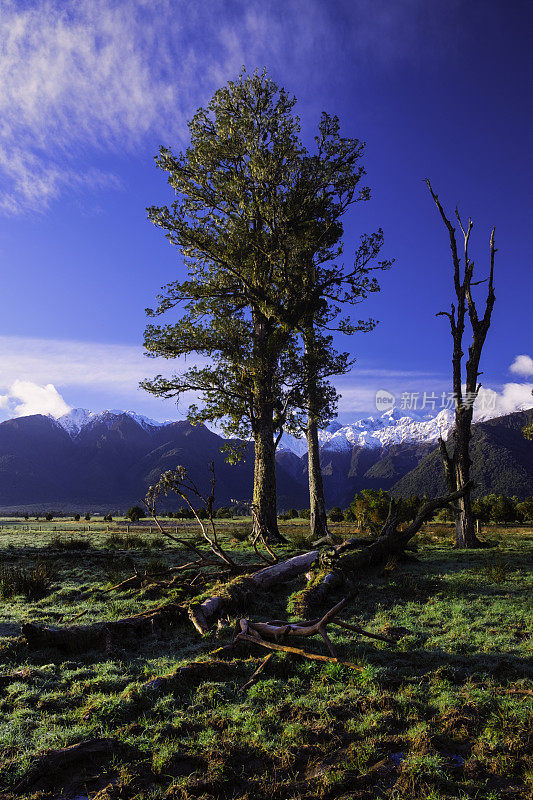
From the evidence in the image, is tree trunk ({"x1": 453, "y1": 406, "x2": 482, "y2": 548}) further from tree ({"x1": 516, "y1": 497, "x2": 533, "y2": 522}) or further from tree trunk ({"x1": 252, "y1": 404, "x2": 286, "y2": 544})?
tree ({"x1": 516, "y1": 497, "x2": 533, "y2": 522})

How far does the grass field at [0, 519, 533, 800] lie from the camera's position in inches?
138

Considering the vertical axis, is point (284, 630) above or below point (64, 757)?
above

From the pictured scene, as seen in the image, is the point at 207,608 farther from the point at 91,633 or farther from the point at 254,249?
the point at 254,249

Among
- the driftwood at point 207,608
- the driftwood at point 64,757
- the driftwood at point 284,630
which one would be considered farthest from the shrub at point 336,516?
the driftwood at point 64,757

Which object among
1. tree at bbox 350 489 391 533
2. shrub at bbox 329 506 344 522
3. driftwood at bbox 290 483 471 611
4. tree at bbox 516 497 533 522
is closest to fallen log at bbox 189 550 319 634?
driftwood at bbox 290 483 471 611

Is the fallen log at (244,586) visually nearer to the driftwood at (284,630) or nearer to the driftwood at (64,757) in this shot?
the driftwood at (284,630)

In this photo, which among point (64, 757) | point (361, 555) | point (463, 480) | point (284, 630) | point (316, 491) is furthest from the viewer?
point (316, 491)

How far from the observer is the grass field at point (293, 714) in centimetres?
350

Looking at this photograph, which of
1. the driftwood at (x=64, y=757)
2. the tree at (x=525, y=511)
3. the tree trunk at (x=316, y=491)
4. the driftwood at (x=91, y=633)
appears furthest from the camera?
the tree at (x=525, y=511)

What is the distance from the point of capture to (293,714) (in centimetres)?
446

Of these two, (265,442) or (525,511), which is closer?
(265,442)

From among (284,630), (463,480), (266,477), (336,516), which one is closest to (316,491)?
(266,477)

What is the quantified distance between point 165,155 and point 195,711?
65.5 feet

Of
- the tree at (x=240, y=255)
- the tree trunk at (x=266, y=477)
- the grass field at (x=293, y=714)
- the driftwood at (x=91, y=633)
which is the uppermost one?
the tree at (x=240, y=255)
